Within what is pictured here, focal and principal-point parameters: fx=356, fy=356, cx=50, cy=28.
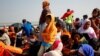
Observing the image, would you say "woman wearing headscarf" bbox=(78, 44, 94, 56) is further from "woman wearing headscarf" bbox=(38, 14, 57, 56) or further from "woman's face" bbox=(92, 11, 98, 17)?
"woman's face" bbox=(92, 11, 98, 17)

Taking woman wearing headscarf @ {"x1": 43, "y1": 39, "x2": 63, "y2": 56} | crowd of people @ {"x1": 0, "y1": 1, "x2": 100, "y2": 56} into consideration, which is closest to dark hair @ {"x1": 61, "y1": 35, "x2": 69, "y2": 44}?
crowd of people @ {"x1": 0, "y1": 1, "x2": 100, "y2": 56}

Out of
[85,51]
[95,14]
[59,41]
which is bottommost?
[85,51]

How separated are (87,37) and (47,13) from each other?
134 cm

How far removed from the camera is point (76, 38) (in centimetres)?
912

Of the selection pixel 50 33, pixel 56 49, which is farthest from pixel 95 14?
pixel 56 49

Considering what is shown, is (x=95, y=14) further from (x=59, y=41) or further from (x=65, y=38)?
(x=59, y=41)

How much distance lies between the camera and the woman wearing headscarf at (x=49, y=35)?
871cm

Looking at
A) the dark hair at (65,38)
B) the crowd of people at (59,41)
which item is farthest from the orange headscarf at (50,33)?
the dark hair at (65,38)

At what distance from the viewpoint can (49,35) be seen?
877cm

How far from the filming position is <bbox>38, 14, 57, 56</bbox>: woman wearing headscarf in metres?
8.71

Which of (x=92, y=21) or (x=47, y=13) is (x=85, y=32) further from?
(x=47, y=13)

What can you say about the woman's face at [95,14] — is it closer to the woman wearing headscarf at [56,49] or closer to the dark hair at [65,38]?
the dark hair at [65,38]

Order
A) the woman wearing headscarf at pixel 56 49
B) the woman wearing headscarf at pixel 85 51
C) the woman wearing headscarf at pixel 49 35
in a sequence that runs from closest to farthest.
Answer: the woman wearing headscarf at pixel 85 51 < the woman wearing headscarf at pixel 56 49 < the woman wearing headscarf at pixel 49 35

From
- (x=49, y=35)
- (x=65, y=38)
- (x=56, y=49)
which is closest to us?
(x=56, y=49)
